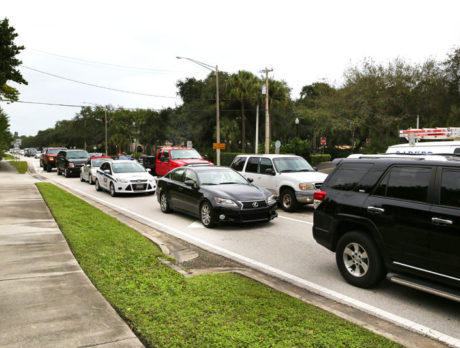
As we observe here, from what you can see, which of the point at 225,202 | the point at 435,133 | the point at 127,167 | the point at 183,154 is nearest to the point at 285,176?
the point at 225,202

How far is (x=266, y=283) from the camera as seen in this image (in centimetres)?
543

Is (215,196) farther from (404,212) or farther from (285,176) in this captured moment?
(404,212)

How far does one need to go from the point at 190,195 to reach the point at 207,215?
1063mm

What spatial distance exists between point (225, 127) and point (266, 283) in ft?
128

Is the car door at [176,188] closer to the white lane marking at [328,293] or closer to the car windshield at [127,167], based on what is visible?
the white lane marking at [328,293]

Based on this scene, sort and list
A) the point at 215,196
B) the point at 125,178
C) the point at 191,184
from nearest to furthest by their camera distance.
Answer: the point at 215,196 < the point at 191,184 < the point at 125,178

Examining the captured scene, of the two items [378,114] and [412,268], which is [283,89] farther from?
[412,268]

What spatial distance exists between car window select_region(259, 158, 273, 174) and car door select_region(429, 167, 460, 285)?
27.2 ft

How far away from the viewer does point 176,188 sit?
1106cm

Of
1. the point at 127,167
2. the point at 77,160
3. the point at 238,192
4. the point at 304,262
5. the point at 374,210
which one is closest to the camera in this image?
the point at 374,210

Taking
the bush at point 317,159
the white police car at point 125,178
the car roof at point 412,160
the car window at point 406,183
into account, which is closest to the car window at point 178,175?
the white police car at point 125,178

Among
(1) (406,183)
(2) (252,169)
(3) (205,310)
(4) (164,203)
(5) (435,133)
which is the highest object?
(5) (435,133)

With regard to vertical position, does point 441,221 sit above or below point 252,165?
below

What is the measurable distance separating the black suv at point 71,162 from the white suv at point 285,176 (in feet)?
50.6
